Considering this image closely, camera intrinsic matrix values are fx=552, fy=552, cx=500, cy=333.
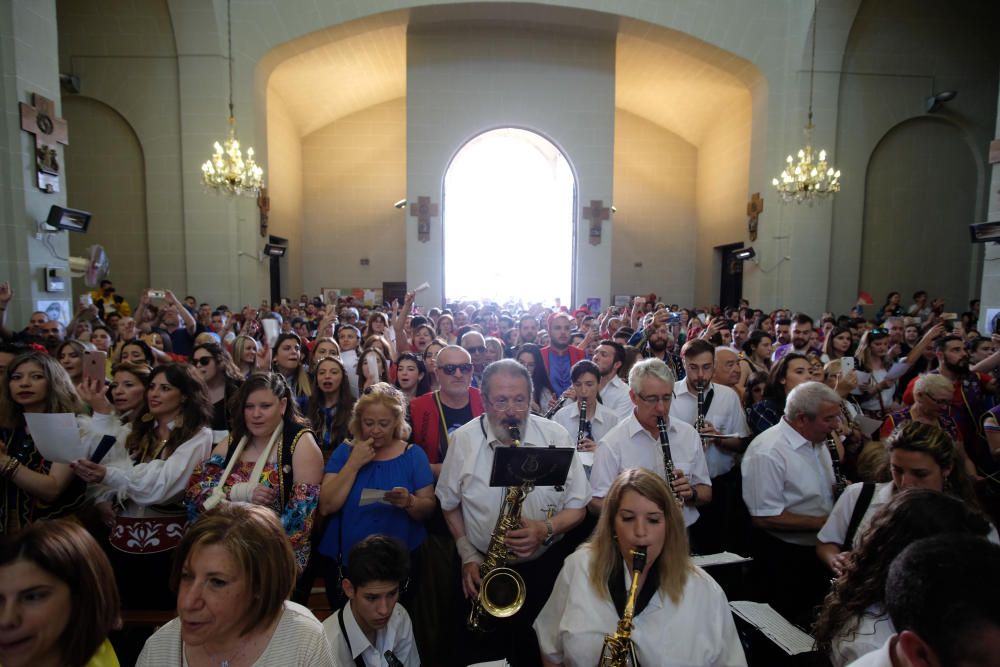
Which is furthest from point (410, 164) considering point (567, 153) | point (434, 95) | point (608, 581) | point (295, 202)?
point (608, 581)

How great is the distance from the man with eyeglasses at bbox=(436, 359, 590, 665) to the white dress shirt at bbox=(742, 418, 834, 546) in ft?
3.29

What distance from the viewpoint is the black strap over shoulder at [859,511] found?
2.47 meters

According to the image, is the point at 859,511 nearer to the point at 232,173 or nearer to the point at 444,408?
the point at 444,408

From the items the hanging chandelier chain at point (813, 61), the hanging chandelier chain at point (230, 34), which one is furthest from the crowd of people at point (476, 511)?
the hanging chandelier chain at point (813, 61)

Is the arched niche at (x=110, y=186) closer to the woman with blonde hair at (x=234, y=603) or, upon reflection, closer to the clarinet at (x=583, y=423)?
the clarinet at (x=583, y=423)

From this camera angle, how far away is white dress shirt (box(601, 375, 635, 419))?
445 cm

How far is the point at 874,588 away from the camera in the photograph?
6.15 feet

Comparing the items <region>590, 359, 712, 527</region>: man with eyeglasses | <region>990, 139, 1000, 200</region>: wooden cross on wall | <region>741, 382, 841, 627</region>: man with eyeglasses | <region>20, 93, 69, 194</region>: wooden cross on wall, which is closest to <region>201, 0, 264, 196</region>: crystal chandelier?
<region>20, 93, 69, 194</region>: wooden cross on wall

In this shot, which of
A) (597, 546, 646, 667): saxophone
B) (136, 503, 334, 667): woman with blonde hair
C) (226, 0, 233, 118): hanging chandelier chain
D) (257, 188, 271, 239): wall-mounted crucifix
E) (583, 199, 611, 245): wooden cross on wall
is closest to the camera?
(136, 503, 334, 667): woman with blonde hair

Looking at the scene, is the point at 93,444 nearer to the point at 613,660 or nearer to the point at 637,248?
the point at 613,660

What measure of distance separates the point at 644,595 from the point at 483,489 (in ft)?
3.26

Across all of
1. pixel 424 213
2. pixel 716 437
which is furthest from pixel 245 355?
pixel 424 213

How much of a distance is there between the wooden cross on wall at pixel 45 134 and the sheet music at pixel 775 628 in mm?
9990

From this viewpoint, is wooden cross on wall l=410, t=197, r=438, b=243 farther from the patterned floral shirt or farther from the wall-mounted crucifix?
the patterned floral shirt
